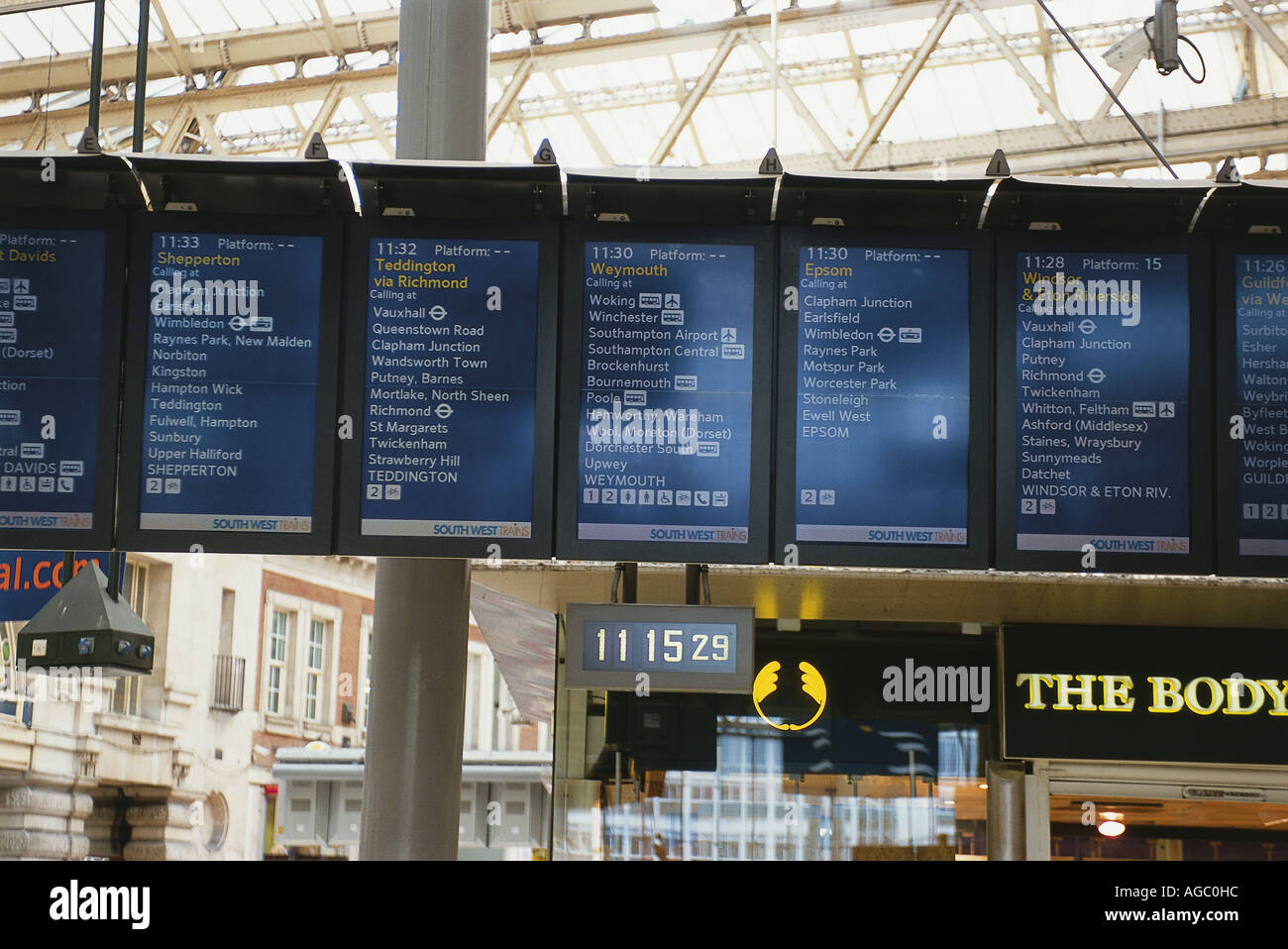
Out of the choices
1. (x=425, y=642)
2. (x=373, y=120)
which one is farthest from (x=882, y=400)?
(x=373, y=120)

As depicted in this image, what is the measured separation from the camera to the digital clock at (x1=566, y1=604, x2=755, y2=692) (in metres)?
5.34

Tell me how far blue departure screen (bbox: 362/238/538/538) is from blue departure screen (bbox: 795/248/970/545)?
37.6 inches

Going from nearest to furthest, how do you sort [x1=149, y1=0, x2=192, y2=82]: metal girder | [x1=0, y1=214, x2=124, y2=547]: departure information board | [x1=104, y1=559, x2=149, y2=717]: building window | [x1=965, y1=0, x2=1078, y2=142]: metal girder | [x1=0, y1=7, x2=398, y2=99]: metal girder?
[x1=0, y1=214, x2=124, y2=547]: departure information board, [x1=965, y1=0, x2=1078, y2=142]: metal girder, [x1=149, y1=0, x2=192, y2=82]: metal girder, [x1=0, y1=7, x2=398, y2=99]: metal girder, [x1=104, y1=559, x2=149, y2=717]: building window

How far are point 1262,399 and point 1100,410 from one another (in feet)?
1.87

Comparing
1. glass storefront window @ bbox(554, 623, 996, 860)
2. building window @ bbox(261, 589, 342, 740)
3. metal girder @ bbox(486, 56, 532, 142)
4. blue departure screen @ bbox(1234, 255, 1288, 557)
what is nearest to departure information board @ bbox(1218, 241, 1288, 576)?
blue departure screen @ bbox(1234, 255, 1288, 557)

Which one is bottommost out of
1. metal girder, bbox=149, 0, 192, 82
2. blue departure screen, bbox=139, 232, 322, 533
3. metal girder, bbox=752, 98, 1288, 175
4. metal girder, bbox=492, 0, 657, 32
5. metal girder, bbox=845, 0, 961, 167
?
blue departure screen, bbox=139, 232, 322, 533

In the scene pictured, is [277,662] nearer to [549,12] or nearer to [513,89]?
[513,89]

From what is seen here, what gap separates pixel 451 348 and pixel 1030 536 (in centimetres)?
207

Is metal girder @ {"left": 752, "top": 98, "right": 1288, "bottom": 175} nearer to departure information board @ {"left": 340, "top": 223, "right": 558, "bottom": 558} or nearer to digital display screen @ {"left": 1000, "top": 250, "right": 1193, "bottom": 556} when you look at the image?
digital display screen @ {"left": 1000, "top": 250, "right": 1193, "bottom": 556}

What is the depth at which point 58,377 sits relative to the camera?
5203 millimetres

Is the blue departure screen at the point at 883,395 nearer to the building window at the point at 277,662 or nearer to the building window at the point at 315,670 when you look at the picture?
the building window at the point at 277,662

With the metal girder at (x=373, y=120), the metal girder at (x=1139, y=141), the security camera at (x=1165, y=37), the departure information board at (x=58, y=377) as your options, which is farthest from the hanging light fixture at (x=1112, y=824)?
the metal girder at (x=373, y=120)

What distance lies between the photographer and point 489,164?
507 centimetres
